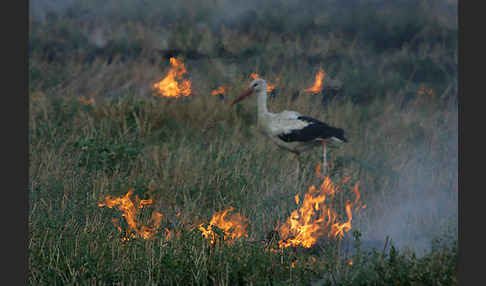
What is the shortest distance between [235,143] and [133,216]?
2.63 meters

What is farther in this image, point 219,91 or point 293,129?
point 219,91

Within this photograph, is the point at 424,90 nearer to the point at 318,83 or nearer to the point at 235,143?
the point at 318,83

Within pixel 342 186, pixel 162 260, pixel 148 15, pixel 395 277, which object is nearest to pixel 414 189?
pixel 342 186

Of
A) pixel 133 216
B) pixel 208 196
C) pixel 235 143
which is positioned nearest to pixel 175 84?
pixel 235 143

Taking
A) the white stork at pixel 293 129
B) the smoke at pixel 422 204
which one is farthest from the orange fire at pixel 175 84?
the smoke at pixel 422 204

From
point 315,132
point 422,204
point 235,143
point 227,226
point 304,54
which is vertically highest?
point 304,54

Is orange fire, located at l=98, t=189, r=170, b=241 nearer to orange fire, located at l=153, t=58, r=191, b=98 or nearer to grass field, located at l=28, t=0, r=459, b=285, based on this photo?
grass field, located at l=28, t=0, r=459, b=285

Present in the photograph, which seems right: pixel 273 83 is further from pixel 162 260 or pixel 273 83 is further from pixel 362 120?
pixel 162 260

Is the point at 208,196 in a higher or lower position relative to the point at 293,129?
lower

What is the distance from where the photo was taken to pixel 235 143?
289 inches

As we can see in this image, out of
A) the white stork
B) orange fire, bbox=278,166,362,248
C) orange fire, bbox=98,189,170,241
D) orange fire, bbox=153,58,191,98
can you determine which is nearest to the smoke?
orange fire, bbox=278,166,362,248

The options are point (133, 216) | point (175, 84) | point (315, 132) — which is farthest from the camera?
point (175, 84)

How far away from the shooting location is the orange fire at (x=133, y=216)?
4586mm

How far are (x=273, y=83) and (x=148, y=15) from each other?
13.4 ft
